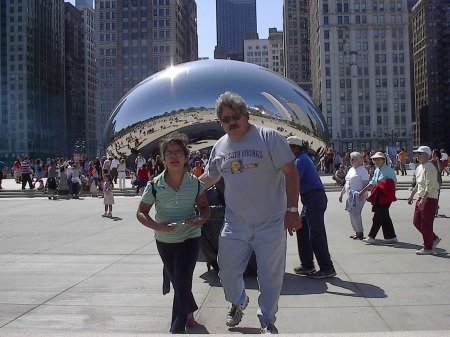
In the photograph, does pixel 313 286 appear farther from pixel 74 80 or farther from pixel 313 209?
pixel 74 80

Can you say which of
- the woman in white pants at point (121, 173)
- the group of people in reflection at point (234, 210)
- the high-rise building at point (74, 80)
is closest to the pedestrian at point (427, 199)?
the group of people in reflection at point (234, 210)

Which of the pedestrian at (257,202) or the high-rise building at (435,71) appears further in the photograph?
the high-rise building at (435,71)

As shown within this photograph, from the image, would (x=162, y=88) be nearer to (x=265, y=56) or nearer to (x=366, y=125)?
(x=366, y=125)

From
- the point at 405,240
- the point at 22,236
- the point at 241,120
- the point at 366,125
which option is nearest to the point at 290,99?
the point at 405,240

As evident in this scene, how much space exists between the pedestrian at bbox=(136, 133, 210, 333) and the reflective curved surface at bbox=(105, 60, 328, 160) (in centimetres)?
758

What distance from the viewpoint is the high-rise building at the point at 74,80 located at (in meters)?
118

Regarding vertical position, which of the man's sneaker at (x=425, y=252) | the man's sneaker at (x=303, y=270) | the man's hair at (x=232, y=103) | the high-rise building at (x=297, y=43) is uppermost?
the high-rise building at (x=297, y=43)

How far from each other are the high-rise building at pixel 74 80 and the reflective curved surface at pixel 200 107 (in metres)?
104

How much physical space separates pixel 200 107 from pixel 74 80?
120 meters

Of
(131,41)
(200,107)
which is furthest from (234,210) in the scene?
(131,41)

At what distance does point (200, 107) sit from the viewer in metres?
11.4

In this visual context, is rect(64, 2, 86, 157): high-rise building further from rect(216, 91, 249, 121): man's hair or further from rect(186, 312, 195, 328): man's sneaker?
rect(216, 91, 249, 121): man's hair

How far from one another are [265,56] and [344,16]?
3904 inches

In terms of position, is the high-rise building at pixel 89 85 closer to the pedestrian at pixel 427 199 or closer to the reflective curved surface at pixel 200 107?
the reflective curved surface at pixel 200 107
